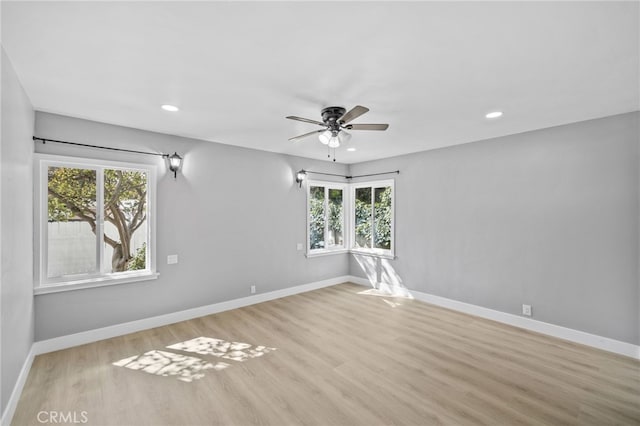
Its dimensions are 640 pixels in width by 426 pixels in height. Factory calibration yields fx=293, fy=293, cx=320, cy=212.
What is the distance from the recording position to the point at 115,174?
3730mm

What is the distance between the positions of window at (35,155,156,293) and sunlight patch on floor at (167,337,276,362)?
1.11 meters

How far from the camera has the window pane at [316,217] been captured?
233 inches

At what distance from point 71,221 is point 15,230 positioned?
111 cm

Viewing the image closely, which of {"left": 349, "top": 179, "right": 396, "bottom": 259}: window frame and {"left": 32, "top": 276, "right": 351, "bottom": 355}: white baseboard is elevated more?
{"left": 349, "top": 179, "right": 396, "bottom": 259}: window frame

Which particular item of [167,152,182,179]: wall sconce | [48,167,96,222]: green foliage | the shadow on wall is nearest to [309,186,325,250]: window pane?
the shadow on wall

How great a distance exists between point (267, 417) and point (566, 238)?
154 inches

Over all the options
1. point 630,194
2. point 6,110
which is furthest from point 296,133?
point 630,194

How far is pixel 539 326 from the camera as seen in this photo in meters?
3.80

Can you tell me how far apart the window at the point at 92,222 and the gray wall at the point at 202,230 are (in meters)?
0.13

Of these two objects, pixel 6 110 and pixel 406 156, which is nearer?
pixel 6 110

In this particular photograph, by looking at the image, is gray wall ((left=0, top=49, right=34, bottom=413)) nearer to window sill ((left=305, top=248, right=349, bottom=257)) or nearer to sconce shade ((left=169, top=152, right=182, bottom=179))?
sconce shade ((left=169, top=152, right=182, bottom=179))

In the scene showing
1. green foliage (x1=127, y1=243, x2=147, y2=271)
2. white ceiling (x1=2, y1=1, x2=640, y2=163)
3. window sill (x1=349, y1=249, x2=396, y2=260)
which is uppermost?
white ceiling (x1=2, y1=1, x2=640, y2=163)

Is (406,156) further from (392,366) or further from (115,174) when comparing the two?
(115,174)

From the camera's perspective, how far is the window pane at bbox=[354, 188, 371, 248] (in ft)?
20.3
